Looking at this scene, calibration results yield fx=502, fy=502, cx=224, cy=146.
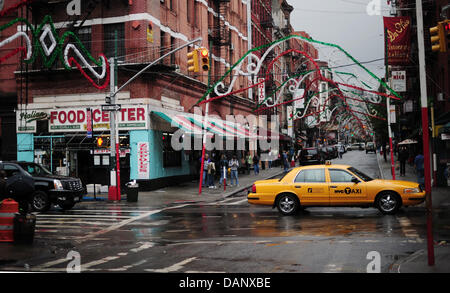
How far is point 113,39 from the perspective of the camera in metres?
28.2

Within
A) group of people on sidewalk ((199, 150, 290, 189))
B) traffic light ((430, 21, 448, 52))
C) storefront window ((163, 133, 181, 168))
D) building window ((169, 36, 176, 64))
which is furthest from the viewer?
building window ((169, 36, 176, 64))

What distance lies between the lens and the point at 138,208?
2044 centimetres

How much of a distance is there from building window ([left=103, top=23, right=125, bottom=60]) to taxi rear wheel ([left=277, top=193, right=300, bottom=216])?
609 inches

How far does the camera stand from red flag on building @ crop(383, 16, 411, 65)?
87.6 ft

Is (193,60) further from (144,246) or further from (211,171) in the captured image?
(211,171)

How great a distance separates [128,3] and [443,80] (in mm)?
20602

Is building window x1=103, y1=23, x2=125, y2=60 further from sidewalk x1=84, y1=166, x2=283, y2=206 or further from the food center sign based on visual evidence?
sidewalk x1=84, y1=166, x2=283, y2=206

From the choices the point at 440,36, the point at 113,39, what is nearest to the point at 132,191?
the point at 113,39

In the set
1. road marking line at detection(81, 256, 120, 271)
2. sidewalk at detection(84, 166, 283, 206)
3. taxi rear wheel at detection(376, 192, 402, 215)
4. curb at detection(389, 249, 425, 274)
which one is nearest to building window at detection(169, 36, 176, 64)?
sidewalk at detection(84, 166, 283, 206)

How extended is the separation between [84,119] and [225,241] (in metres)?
19.0

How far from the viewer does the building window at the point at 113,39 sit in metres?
28.0

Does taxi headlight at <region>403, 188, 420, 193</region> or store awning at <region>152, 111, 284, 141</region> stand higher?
store awning at <region>152, 111, 284, 141</region>

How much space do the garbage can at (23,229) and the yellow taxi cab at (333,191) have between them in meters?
7.17

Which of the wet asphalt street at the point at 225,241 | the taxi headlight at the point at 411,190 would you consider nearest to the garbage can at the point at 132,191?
the wet asphalt street at the point at 225,241
